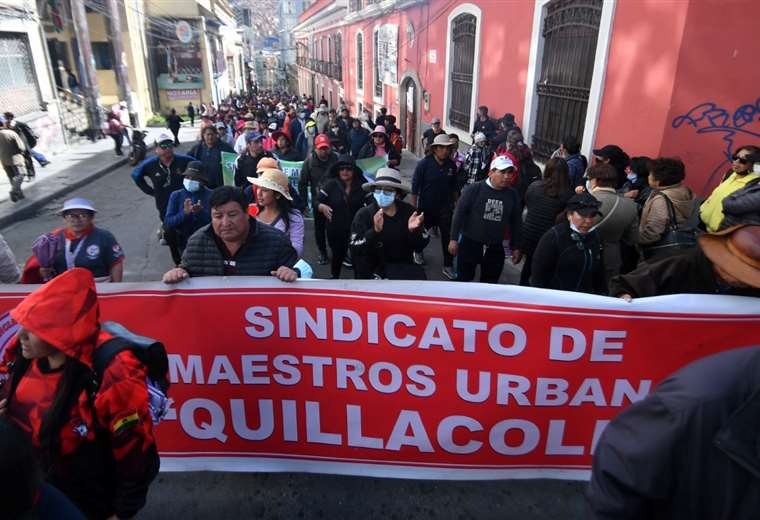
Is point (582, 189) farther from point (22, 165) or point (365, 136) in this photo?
point (22, 165)

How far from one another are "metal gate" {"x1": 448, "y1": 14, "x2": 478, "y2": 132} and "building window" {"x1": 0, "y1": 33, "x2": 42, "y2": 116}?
12700mm

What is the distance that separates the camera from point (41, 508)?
1.35m

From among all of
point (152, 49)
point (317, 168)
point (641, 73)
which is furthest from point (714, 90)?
point (152, 49)

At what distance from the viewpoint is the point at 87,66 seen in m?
19.1

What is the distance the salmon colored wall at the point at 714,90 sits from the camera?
5.08 meters

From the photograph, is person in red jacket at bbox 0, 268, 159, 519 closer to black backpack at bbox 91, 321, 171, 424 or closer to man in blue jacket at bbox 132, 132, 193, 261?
black backpack at bbox 91, 321, 171, 424

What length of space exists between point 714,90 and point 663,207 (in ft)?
6.99

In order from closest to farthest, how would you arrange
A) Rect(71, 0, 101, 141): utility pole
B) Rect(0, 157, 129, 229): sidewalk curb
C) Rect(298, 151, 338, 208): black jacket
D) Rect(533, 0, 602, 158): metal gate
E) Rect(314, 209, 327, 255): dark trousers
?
Rect(314, 209, 327, 255): dark trousers → Rect(298, 151, 338, 208): black jacket → Rect(533, 0, 602, 158): metal gate → Rect(0, 157, 129, 229): sidewalk curb → Rect(71, 0, 101, 141): utility pole

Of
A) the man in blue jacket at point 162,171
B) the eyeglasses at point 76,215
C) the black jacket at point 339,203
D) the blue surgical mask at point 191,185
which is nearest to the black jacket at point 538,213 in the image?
the black jacket at point 339,203

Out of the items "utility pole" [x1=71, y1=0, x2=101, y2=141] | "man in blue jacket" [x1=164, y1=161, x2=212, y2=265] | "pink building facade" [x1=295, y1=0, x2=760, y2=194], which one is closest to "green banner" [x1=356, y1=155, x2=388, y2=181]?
"pink building facade" [x1=295, y1=0, x2=760, y2=194]

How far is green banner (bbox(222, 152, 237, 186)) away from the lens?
777 cm

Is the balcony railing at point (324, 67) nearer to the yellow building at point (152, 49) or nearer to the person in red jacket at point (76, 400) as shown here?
the yellow building at point (152, 49)

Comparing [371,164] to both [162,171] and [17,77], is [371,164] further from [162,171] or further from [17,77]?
[17,77]

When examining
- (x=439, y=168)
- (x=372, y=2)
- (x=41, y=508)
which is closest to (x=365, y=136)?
(x=439, y=168)
